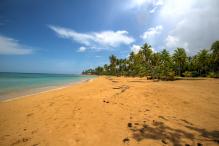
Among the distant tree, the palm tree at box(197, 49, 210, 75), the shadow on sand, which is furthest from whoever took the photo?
the palm tree at box(197, 49, 210, 75)

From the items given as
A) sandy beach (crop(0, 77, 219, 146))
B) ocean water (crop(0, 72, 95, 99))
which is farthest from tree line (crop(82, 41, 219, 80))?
sandy beach (crop(0, 77, 219, 146))

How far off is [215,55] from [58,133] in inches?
2064

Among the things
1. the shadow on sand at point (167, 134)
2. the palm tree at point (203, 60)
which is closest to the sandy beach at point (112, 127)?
the shadow on sand at point (167, 134)

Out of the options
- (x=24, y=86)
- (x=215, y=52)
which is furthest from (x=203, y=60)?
(x=24, y=86)

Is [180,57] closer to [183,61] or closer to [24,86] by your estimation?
[183,61]

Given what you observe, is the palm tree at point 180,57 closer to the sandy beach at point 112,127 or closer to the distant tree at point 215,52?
the distant tree at point 215,52

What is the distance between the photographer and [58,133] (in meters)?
4.52

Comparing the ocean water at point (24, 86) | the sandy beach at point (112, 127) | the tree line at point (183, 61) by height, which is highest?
the tree line at point (183, 61)

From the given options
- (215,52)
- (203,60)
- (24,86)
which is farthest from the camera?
(203,60)

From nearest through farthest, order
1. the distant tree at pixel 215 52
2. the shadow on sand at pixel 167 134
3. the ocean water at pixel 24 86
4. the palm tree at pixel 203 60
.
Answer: the shadow on sand at pixel 167 134 < the ocean water at pixel 24 86 < the distant tree at pixel 215 52 < the palm tree at pixel 203 60

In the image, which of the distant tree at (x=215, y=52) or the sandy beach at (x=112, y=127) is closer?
the sandy beach at (x=112, y=127)

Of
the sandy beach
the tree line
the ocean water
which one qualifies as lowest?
the ocean water

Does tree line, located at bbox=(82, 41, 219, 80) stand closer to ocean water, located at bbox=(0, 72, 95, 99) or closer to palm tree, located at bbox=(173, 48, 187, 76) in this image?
palm tree, located at bbox=(173, 48, 187, 76)

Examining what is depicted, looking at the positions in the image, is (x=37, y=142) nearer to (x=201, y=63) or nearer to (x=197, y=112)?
(x=197, y=112)
